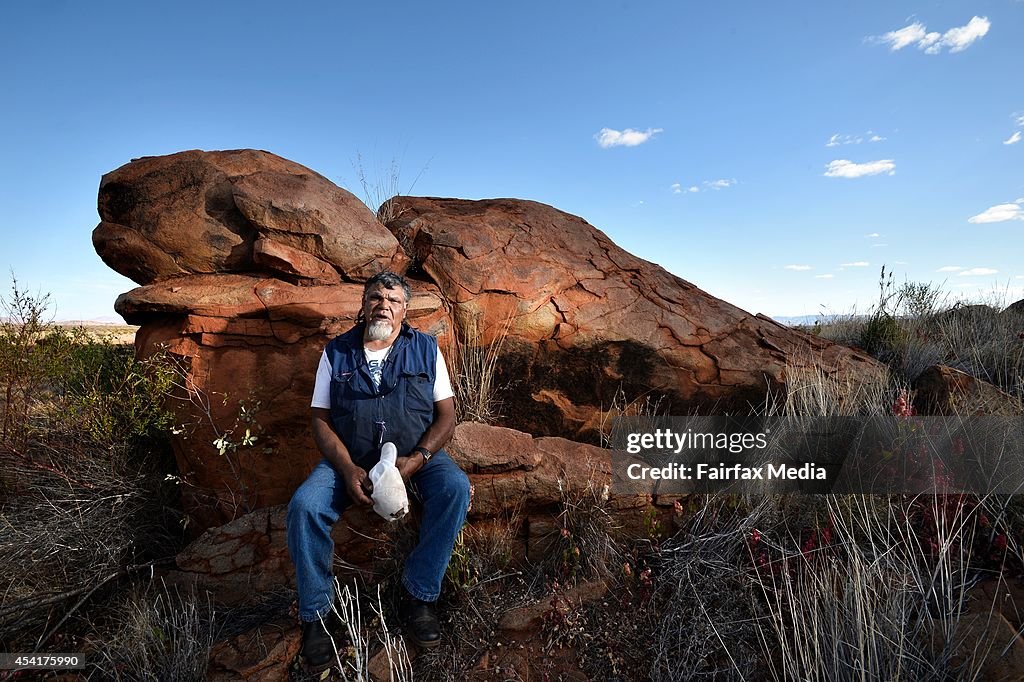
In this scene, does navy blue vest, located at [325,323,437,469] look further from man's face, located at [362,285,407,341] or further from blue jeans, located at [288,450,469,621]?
blue jeans, located at [288,450,469,621]

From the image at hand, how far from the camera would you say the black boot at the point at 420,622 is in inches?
116

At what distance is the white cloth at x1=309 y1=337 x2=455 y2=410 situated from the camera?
3.42 meters

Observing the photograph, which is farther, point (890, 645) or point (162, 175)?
point (162, 175)

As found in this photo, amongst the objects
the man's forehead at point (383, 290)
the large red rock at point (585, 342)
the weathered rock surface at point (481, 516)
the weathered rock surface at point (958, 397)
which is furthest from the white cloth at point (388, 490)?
the weathered rock surface at point (958, 397)

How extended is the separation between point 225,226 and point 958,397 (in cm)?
625

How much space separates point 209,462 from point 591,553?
2978mm

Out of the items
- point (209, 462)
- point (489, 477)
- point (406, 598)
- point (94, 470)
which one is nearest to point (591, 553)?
point (489, 477)

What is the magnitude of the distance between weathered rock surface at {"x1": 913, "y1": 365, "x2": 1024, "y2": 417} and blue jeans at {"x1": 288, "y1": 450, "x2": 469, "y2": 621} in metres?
3.64

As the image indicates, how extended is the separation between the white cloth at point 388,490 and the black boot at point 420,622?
48cm

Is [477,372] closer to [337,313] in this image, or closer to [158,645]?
[337,313]

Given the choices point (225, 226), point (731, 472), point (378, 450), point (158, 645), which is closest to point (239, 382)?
point (225, 226)

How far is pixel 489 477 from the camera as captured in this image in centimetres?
354

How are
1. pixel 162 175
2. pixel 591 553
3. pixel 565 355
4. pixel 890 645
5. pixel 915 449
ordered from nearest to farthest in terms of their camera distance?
pixel 890 645 < pixel 591 553 < pixel 915 449 < pixel 162 175 < pixel 565 355

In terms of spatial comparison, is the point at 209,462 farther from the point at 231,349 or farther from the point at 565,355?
the point at 565,355
